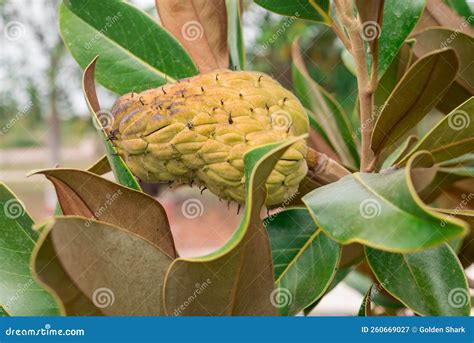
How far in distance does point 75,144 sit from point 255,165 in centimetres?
1296

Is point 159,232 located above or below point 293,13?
below

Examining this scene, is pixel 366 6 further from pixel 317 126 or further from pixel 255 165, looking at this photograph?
pixel 317 126

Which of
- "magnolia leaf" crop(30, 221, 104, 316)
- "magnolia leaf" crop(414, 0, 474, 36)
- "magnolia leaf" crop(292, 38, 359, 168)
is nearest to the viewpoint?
"magnolia leaf" crop(30, 221, 104, 316)

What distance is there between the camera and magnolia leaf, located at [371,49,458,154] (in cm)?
85

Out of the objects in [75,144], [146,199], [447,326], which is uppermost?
[146,199]

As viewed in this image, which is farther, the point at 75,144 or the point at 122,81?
the point at 75,144

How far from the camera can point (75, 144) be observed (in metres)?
13.1

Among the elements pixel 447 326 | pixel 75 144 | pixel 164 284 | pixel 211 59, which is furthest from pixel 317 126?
pixel 75 144

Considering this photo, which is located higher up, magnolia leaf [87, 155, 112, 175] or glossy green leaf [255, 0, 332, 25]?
glossy green leaf [255, 0, 332, 25]

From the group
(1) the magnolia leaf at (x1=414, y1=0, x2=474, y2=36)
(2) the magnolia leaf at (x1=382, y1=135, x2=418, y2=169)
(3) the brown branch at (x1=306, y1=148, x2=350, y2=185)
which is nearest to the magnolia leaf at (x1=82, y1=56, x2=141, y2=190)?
(3) the brown branch at (x1=306, y1=148, x2=350, y2=185)

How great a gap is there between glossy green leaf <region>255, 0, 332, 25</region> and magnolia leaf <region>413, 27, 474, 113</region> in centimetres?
23

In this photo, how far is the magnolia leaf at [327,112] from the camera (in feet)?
4.29

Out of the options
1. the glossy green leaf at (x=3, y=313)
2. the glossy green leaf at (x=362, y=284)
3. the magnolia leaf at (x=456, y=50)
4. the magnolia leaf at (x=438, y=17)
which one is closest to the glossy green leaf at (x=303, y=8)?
the magnolia leaf at (x=456, y=50)

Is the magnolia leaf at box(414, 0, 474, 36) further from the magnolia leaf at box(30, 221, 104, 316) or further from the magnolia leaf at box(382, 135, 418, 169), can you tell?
the magnolia leaf at box(30, 221, 104, 316)
